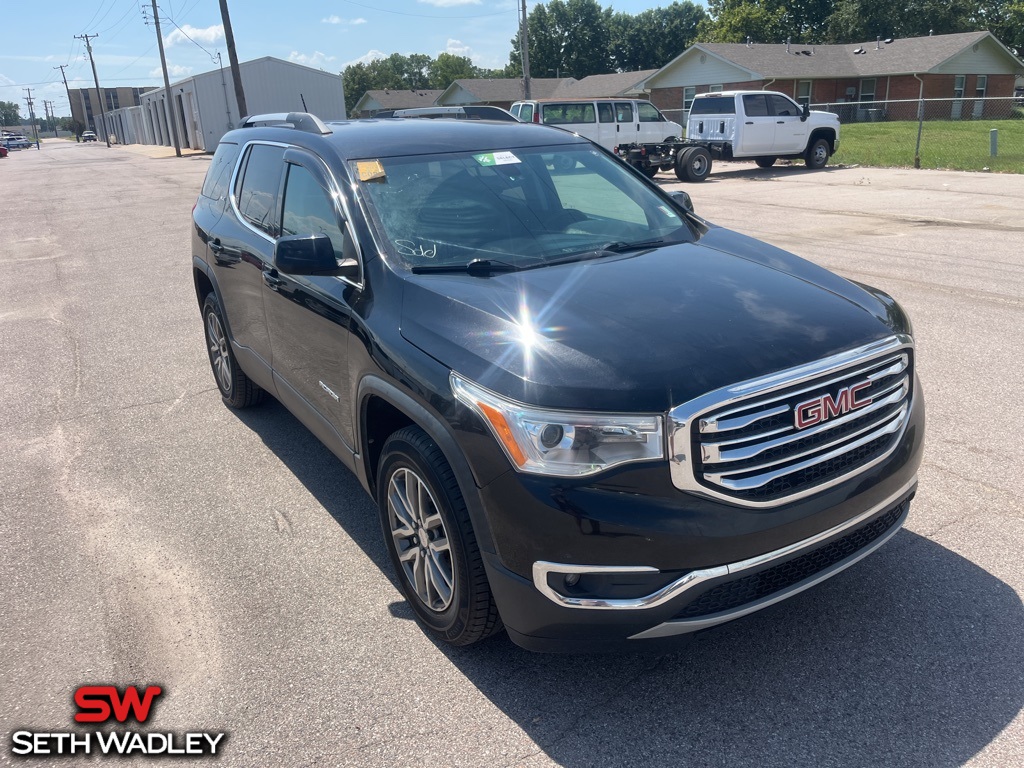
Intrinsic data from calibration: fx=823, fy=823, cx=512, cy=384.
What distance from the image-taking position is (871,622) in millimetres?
3158

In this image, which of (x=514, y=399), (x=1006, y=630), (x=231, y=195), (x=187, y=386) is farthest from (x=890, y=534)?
(x=187, y=386)

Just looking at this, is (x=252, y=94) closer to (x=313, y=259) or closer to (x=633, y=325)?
(x=313, y=259)

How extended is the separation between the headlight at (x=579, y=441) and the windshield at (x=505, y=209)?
116 cm

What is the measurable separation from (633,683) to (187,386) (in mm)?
4762

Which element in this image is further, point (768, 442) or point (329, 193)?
point (329, 193)

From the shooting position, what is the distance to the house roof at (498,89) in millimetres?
70562

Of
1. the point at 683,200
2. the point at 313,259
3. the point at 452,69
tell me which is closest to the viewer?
the point at 313,259

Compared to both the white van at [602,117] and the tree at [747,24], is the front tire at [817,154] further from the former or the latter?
the tree at [747,24]

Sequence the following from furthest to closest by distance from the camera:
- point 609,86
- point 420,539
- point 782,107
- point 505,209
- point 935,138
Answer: point 609,86 → point 935,138 → point 782,107 → point 505,209 → point 420,539

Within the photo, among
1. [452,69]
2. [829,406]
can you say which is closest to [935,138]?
[829,406]

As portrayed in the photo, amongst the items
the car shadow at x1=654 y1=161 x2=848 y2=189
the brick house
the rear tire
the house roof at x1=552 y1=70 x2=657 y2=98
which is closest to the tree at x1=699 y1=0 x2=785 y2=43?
the house roof at x1=552 y1=70 x2=657 y2=98

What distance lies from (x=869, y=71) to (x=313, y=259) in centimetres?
5454

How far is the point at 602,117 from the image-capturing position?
22.8 meters

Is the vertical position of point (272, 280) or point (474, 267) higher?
point (474, 267)
